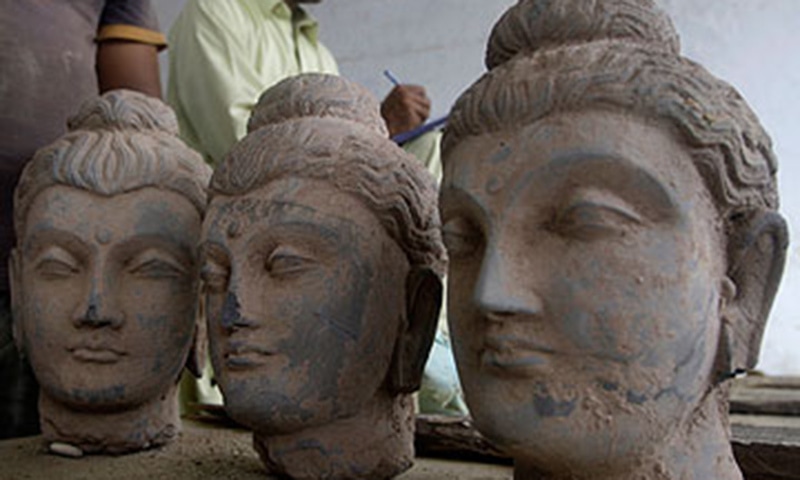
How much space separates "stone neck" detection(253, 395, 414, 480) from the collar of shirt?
187 centimetres

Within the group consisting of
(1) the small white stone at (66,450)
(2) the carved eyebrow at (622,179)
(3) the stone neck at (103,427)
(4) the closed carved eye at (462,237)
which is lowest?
(1) the small white stone at (66,450)

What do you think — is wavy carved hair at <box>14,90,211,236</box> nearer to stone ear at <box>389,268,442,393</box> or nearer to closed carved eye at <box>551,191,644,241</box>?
stone ear at <box>389,268,442,393</box>

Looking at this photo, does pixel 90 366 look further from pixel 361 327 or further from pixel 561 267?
pixel 561 267

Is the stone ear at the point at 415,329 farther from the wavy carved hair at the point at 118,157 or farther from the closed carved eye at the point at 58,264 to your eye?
the closed carved eye at the point at 58,264

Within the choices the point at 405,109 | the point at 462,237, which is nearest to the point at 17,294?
the point at 462,237

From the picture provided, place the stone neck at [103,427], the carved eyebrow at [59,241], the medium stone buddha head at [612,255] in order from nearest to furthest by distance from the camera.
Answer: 1. the medium stone buddha head at [612,255]
2. the carved eyebrow at [59,241]
3. the stone neck at [103,427]

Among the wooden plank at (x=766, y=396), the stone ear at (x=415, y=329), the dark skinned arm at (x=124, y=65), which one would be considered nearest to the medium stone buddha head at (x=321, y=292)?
the stone ear at (x=415, y=329)

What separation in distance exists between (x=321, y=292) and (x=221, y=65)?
149 cm

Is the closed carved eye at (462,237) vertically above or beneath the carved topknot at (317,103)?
beneath

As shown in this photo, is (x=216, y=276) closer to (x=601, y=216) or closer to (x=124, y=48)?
(x=601, y=216)

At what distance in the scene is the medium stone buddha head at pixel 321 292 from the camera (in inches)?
75.3

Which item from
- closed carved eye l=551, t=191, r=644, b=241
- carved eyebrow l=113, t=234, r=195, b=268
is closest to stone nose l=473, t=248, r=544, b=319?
closed carved eye l=551, t=191, r=644, b=241

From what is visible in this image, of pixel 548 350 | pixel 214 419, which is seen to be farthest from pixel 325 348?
pixel 214 419

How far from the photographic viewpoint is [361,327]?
6.39 ft
